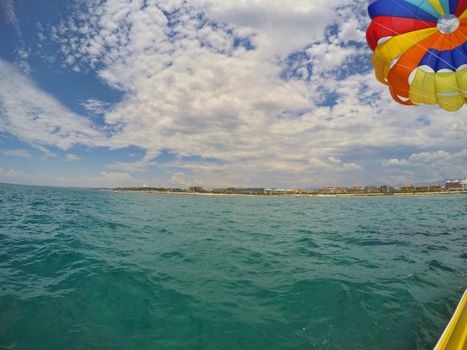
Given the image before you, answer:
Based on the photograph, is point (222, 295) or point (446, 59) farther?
point (446, 59)

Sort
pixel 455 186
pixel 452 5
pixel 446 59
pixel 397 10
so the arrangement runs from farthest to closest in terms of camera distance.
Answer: pixel 455 186 < pixel 446 59 < pixel 397 10 < pixel 452 5

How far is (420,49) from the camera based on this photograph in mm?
11422

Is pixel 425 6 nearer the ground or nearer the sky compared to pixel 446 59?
nearer the sky

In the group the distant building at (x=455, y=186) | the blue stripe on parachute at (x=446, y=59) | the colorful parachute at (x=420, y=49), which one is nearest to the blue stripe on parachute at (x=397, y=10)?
the colorful parachute at (x=420, y=49)

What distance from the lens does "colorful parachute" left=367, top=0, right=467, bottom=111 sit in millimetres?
10055

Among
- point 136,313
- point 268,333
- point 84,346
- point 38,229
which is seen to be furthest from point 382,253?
point 38,229

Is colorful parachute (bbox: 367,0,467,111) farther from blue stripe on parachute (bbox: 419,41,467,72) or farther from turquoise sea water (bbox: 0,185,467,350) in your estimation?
turquoise sea water (bbox: 0,185,467,350)

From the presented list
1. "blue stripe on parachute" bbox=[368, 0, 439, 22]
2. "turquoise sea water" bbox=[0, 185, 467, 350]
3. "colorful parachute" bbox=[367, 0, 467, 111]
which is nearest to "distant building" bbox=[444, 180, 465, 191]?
"colorful parachute" bbox=[367, 0, 467, 111]

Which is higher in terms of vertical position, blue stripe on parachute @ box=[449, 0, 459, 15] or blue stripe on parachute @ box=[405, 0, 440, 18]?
blue stripe on parachute @ box=[405, 0, 440, 18]

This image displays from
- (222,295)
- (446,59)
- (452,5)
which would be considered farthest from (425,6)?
(222,295)

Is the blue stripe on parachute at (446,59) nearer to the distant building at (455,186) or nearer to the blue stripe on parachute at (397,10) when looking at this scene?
the blue stripe on parachute at (397,10)

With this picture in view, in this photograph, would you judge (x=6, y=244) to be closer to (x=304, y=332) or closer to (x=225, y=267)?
(x=225, y=267)

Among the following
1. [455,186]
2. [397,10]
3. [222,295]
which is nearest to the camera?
[222,295]

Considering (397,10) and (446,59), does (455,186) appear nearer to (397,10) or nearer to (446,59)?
(446,59)
